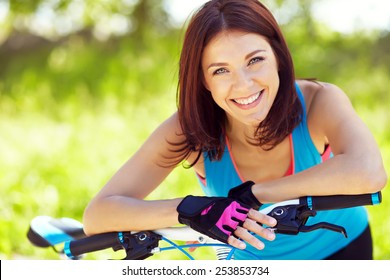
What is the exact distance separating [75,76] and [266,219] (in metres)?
6.87

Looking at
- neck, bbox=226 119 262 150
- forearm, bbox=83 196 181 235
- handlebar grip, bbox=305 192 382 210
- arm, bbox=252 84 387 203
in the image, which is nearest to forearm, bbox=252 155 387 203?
arm, bbox=252 84 387 203

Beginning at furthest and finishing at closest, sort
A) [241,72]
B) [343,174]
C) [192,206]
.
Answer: [241,72] → [343,174] → [192,206]

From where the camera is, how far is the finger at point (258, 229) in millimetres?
1638

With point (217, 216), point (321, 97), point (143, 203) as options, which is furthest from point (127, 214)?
point (321, 97)

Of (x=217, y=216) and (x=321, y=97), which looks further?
(x=321, y=97)

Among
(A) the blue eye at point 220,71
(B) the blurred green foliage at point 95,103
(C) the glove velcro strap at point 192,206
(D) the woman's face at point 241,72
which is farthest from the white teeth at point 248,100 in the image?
(B) the blurred green foliage at point 95,103

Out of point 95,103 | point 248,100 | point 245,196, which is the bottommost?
point 245,196

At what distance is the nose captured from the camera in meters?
1.96

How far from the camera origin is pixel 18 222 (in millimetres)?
4156

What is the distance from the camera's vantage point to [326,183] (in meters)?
1.82

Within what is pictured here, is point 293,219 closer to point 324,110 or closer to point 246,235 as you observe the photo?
point 246,235

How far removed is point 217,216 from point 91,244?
0.42 metres
